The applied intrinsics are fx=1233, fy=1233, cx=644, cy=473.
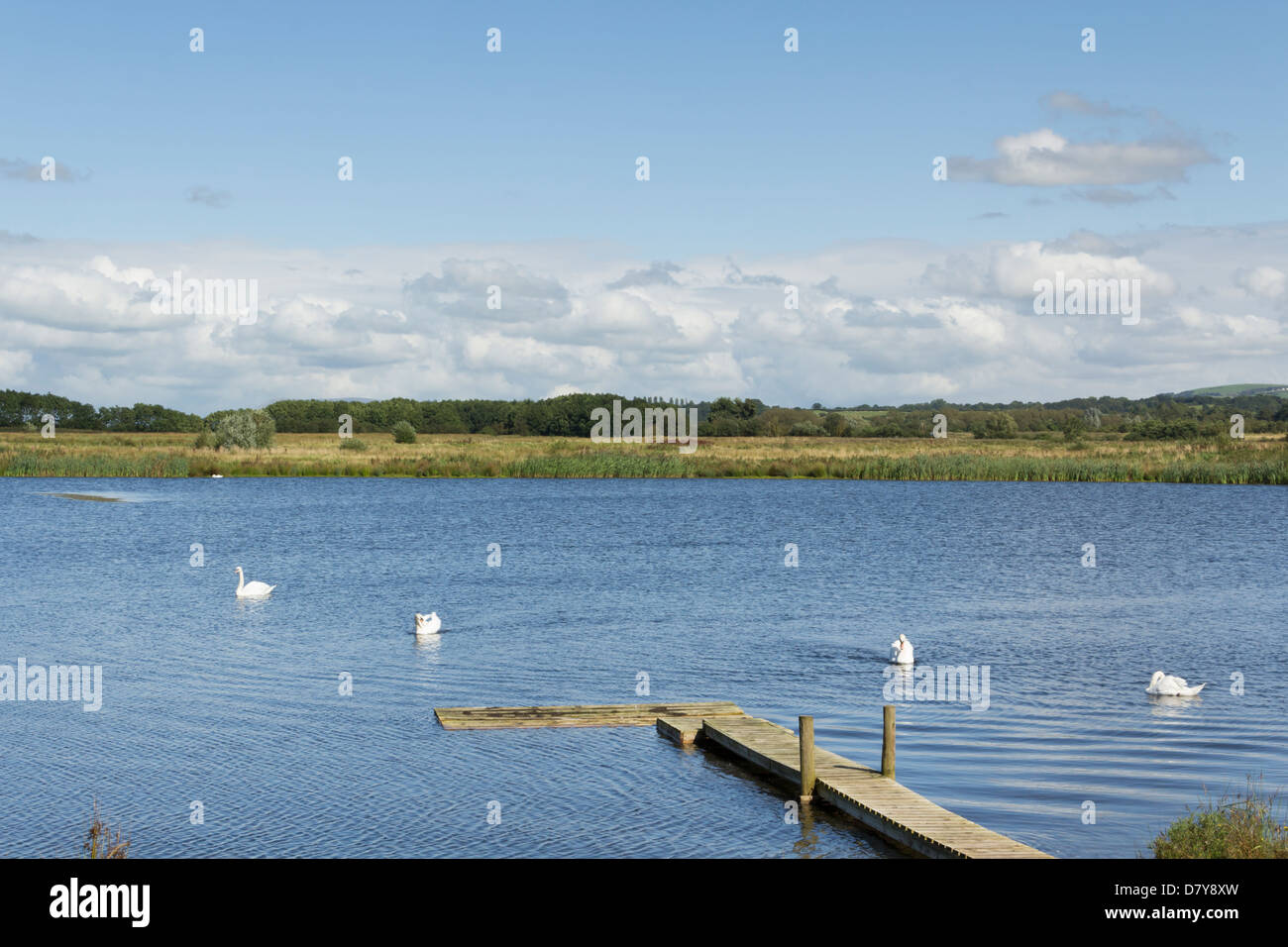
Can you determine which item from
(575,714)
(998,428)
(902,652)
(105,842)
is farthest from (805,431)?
(105,842)

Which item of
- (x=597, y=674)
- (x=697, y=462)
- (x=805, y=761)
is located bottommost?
(x=597, y=674)

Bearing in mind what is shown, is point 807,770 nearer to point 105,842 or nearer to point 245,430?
point 105,842

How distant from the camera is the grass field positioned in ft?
257

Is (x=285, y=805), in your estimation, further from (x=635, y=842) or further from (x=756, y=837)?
(x=756, y=837)

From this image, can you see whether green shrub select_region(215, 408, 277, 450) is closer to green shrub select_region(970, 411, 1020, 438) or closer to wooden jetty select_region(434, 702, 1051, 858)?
green shrub select_region(970, 411, 1020, 438)

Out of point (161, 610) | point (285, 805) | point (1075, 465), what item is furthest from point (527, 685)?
point (1075, 465)

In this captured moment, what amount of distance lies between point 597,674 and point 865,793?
949 cm

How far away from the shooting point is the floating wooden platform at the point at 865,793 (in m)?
12.1

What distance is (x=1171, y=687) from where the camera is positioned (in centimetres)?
2078

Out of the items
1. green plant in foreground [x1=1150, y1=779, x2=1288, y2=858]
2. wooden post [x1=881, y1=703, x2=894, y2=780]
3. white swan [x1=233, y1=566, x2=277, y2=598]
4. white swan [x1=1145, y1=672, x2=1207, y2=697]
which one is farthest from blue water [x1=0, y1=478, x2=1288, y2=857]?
green plant in foreground [x1=1150, y1=779, x2=1288, y2=858]

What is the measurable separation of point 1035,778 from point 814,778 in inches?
123

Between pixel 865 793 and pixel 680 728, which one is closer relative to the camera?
pixel 865 793

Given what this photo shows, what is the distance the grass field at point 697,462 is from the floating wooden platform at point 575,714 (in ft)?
200

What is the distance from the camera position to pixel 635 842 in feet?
43.2
